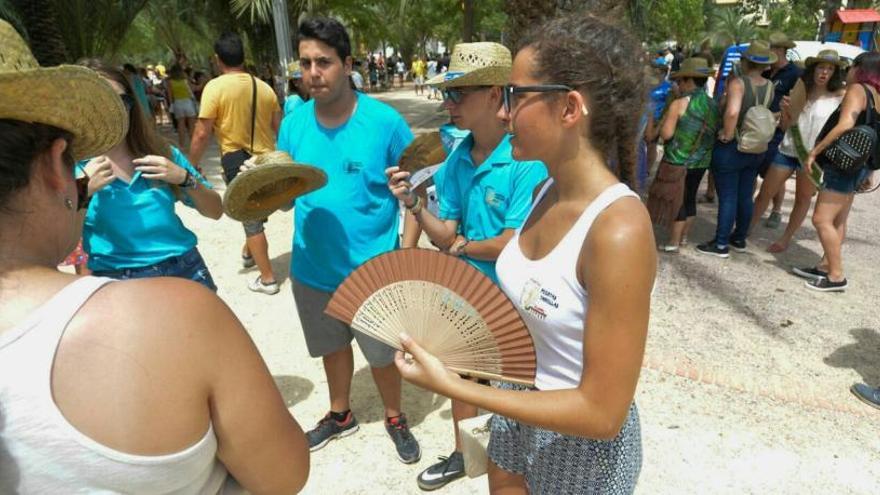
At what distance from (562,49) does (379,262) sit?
0.77 meters

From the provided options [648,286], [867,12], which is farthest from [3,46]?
[867,12]

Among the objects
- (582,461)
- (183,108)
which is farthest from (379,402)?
(183,108)

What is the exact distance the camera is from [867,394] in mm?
3406

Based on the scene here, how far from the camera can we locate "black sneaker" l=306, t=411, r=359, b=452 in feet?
10.2

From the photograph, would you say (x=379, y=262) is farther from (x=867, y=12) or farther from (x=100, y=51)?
(x=867, y=12)

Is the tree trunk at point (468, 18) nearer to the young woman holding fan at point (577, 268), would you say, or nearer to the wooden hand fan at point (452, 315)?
the young woman holding fan at point (577, 268)

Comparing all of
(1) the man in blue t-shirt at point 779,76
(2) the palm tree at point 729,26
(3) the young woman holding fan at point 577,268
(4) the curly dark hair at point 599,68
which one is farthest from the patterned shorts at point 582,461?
(2) the palm tree at point 729,26

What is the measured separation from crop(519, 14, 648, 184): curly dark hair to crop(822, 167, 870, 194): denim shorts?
422 centimetres

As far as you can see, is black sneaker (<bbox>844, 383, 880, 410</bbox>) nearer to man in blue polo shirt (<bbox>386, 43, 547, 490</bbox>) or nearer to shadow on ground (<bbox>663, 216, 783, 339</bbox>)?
shadow on ground (<bbox>663, 216, 783, 339</bbox>)

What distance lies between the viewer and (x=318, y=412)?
3.47m

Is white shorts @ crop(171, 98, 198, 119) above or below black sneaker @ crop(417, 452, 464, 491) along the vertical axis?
above

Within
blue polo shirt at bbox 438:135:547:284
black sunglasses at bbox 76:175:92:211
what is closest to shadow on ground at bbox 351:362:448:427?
blue polo shirt at bbox 438:135:547:284

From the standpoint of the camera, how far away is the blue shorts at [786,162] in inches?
227

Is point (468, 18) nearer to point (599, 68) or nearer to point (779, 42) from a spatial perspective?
point (779, 42)
